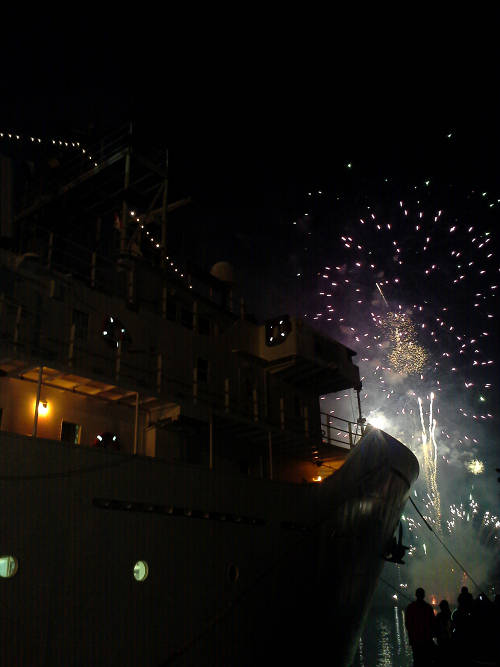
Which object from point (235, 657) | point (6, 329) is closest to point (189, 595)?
point (235, 657)

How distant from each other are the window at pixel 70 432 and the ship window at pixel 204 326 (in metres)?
6.49

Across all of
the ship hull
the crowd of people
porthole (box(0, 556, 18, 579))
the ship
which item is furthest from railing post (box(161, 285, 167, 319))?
the crowd of people

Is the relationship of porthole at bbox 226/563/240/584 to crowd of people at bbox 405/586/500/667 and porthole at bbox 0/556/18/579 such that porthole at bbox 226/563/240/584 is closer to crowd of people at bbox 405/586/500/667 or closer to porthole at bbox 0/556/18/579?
crowd of people at bbox 405/586/500/667

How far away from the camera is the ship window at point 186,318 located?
63.0 ft

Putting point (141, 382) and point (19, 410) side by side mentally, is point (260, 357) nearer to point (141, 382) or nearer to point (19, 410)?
point (141, 382)

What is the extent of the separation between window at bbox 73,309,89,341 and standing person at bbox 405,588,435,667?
390 inches

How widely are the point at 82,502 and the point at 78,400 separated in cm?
352

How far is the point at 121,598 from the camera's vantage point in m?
11.6

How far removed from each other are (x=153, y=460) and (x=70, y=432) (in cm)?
252

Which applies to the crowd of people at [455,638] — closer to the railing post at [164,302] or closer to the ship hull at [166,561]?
the ship hull at [166,561]

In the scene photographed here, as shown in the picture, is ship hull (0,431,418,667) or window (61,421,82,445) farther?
window (61,421,82,445)

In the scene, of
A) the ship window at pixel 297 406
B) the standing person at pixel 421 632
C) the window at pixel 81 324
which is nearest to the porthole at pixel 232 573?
the standing person at pixel 421 632

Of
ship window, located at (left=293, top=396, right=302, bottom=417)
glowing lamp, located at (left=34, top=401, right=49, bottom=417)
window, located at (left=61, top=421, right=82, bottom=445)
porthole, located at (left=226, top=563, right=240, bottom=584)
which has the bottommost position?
porthole, located at (left=226, top=563, right=240, bottom=584)

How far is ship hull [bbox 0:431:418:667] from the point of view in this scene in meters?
10.5
